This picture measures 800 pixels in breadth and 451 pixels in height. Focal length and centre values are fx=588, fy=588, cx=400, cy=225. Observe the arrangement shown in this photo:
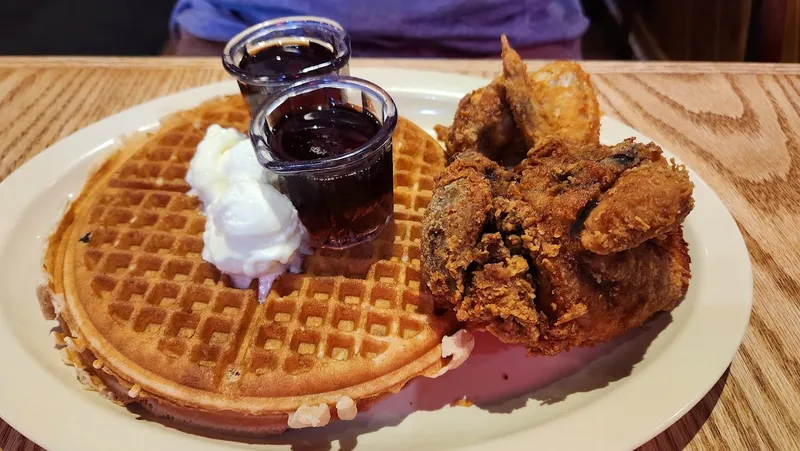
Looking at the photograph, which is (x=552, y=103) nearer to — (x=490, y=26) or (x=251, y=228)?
(x=251, y=228)

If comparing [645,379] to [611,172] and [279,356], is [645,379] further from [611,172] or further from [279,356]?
[279,356]

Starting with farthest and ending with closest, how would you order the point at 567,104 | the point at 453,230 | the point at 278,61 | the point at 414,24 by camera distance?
the point at 414,24, the point at 278,61, the point at 567,104, the point at 453,230

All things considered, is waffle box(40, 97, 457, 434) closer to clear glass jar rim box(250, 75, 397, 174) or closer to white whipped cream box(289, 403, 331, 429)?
white whipped cream box(289, 403, 331, 429)

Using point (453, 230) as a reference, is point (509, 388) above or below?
below

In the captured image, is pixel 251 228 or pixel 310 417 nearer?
pixel 310 417

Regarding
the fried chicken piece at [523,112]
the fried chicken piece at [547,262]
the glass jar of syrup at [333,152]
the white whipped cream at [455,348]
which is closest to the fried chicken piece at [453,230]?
the fried chicken piece at [547,262]

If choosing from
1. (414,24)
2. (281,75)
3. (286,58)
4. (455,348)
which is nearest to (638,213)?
(455,348)

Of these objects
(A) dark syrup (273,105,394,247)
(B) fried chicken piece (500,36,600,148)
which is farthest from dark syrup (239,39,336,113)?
(B) fried chicken piece (500,36,600,148)
